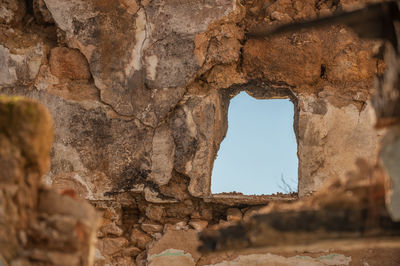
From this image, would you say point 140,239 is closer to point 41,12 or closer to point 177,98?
point 177,98

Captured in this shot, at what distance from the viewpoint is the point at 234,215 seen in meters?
4.91

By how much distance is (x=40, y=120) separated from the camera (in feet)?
8.04

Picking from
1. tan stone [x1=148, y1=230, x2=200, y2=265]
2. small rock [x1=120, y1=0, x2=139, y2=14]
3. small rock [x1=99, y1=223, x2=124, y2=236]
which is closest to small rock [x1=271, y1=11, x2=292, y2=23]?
small rock [x1=120, y1=0, x2=139, y2=14]

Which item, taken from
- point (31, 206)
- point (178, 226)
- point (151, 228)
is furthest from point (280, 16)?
point (31, 206)

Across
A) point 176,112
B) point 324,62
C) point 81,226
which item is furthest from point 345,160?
point 81,226

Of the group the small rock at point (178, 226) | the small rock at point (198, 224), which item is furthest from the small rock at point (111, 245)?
the small rock at point (198, 224)

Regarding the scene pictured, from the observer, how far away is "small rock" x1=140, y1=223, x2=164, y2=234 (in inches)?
197

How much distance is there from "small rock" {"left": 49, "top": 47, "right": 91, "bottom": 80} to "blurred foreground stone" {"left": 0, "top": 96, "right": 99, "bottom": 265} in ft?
9.12

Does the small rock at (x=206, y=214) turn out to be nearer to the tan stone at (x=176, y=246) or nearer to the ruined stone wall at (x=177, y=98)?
the ruined stone wall at (x=177, y=98)

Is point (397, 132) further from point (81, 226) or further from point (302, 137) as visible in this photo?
point (302, 137)

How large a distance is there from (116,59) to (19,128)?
2768mm

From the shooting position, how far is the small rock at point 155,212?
504 cm

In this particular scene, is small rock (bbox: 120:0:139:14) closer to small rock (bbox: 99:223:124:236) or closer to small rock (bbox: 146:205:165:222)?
small rock (bbox: 146:205:165:222)

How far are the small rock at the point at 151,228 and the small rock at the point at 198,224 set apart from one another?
32 cm
